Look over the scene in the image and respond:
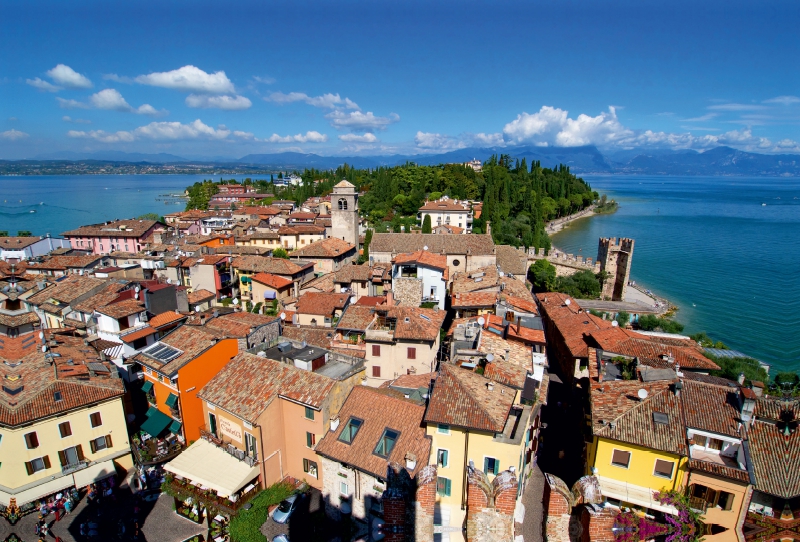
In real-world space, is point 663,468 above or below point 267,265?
below

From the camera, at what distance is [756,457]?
12.7 metres

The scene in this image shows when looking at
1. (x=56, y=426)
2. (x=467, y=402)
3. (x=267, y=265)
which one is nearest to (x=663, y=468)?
(x=467, y=402)

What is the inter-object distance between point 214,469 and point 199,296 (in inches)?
741

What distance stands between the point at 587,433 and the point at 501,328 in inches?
332

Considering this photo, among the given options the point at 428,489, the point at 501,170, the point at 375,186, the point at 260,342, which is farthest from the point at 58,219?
the point at 428,489

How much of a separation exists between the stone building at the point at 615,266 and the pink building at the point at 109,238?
5536 centimetres

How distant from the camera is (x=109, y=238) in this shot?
2176 inches

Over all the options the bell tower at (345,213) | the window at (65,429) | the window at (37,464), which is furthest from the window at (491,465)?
the bell tower at (345,213)

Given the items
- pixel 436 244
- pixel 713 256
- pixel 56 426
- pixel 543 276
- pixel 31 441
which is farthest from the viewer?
pixel 713 256

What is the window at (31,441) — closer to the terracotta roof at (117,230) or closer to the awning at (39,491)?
the awning at (39,491)

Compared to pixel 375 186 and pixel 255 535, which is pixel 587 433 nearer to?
pixel 255 535

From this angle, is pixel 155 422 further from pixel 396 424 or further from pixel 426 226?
pixel 426 226

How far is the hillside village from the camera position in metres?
12.2

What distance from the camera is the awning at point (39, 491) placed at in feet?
49.3
